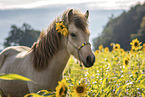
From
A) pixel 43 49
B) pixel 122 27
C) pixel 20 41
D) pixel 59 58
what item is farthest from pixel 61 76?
pixel 20 41

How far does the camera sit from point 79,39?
3021 mm

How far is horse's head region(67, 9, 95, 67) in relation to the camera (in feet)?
9.49

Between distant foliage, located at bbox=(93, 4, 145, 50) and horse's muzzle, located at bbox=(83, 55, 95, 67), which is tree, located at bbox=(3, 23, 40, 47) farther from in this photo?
horse's muzzle, located at bbox=(83, 55, 95, 67)

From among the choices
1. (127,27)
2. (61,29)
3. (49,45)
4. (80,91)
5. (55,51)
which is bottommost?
(80,91)

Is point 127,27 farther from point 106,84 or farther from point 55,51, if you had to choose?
point 55,51

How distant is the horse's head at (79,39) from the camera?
2.89m

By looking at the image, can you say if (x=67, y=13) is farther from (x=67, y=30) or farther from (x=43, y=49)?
(x=43, y=49)

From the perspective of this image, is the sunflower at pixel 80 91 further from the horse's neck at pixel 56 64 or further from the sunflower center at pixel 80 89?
the horse's neck at pixel 56 64

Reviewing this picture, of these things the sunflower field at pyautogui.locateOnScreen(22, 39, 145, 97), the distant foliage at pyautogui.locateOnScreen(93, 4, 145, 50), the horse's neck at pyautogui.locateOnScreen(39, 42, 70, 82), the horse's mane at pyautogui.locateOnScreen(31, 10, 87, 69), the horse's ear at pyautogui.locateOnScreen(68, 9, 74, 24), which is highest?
the distant foliage at pyautogui.locateOnScreen(93, 4, 145, 50)

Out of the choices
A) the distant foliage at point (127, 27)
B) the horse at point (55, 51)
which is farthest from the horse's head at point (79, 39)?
the distant foliage at point (127, 27)

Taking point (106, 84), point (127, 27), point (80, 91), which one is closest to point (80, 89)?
point (80, 91)

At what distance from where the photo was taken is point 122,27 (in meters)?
45.8

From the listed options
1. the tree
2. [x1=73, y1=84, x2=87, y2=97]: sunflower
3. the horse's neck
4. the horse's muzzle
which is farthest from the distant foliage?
[x1=73, y1=84, x2=87, y2=97]: sunflower

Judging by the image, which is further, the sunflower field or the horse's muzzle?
the horse's muzzle
